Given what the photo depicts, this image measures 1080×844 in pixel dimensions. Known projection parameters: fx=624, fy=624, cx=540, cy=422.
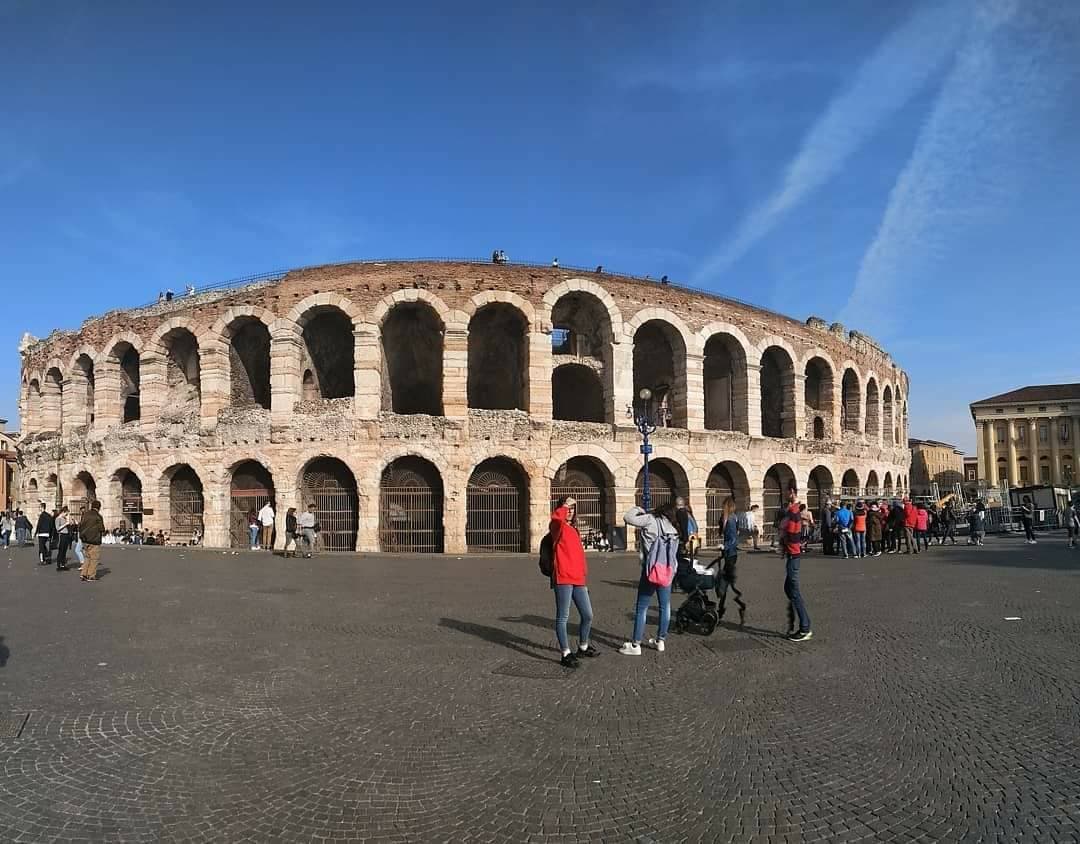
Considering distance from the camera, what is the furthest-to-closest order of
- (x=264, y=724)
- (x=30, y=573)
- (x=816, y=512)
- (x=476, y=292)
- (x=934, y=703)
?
(x=816, y=512), (x=476, y=292), (x=30, y=573), (x=934, y=703), (x=264, y=724)

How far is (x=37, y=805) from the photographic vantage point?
3.43 meters

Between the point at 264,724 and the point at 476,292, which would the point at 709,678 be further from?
the point at 476,292

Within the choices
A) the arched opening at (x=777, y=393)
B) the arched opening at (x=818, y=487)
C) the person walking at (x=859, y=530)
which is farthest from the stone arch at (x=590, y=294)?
the arched opening at (x=818, y=487)

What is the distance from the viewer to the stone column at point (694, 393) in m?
22.9

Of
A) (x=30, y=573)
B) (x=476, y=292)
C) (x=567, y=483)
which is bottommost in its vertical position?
(x=30, y=573)

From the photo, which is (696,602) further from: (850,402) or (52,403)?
(52,403)

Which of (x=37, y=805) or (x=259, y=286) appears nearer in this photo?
(x=37, y=805)

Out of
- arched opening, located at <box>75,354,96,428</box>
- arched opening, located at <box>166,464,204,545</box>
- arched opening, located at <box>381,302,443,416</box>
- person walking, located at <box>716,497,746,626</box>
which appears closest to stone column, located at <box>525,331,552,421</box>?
arched opening, located at <box>381,302,443,416</box>

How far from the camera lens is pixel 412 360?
83.1 ft

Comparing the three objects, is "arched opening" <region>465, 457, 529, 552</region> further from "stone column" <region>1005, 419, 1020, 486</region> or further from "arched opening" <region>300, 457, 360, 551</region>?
"stone column" <region>1005, 419, 1020, 486</region>

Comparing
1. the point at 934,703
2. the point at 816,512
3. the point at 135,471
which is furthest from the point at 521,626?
the point at 816,512

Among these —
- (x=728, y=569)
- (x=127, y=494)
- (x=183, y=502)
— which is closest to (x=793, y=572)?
(x=728, y=569)

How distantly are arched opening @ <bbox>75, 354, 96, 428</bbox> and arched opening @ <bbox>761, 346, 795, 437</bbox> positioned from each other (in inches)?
1117

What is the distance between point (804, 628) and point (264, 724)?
5619mm
